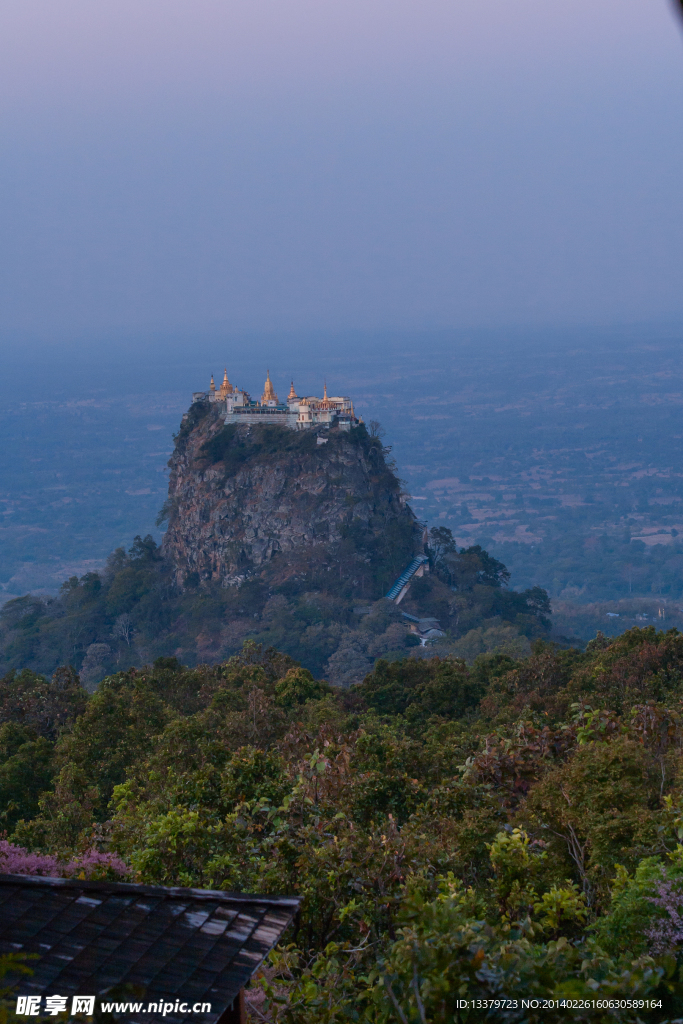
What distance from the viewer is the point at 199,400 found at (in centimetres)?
7700

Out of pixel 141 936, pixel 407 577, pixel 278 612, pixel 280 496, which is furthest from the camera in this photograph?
pixel 280 496

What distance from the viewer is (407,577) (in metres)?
69.3

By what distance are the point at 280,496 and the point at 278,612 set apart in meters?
9.55

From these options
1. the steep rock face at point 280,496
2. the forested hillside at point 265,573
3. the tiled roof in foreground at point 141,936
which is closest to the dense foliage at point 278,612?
the forested hillside at point 265,573

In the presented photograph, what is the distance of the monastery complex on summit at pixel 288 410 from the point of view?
2751 inches

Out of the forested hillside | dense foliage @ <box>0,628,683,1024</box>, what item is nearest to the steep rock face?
the forested hillside

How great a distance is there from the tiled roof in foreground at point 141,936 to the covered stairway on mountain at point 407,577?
62547 millimetres

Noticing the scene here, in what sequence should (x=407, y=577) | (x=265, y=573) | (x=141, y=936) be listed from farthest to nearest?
(x=265, y=573), (x=407, y=577), (x=141, y=936)

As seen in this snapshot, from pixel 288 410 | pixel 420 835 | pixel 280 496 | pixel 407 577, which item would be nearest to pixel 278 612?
pixel 280 496

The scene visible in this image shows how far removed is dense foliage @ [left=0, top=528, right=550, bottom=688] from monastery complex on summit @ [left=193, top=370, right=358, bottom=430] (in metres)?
3.78

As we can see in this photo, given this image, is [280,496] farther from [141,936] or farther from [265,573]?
[141,936]

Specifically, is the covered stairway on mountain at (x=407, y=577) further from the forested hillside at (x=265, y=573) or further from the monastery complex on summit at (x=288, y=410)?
the monastery complex on summit at (x=288, y=410)

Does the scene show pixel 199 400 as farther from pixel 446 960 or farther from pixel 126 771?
pixel 446 960

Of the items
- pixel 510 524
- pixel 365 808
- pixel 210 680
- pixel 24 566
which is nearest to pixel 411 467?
pixel 510 524
